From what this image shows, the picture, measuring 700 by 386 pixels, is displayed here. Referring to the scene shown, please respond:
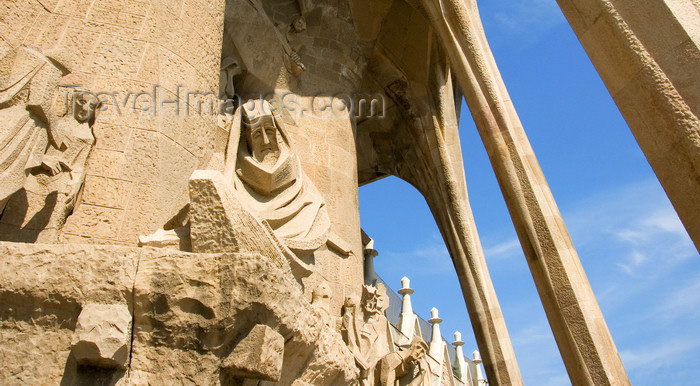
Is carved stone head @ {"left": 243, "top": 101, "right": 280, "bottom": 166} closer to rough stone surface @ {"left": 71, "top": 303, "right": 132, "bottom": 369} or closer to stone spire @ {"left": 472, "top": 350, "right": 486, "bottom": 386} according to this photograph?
rough stone surface @ {"left": 71, "top": 303, "right": 132, "bottom": 369}

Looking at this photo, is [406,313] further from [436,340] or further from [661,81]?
[661,81]

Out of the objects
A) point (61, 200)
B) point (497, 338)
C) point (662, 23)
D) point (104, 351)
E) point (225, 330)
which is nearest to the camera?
point (104, 351)

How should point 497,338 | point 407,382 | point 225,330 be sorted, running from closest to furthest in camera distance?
1. point 225,330
2. point 407,382
3. point 497,338

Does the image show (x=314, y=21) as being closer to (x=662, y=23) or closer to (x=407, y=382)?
(x=407, y=382)

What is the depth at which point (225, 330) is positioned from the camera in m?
1.88

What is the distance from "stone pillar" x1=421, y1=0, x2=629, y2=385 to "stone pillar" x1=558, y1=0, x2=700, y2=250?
2.96 meters

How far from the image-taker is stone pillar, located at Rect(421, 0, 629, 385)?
5.43m

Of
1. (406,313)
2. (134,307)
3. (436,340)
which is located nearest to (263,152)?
(134,307)

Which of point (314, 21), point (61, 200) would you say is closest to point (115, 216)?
point (61, 200)

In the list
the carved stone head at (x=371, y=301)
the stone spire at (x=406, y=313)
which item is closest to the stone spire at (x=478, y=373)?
the stone spire at (x=406, y=313)

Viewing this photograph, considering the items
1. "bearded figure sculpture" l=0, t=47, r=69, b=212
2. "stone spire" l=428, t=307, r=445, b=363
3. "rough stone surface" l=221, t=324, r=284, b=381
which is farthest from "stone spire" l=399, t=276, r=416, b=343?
"rough stone surface" l=221, t=324, r=284, b=381

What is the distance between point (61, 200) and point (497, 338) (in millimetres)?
7390

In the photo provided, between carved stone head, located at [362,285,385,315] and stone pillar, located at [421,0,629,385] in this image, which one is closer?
stone pillar, located at [421,0,629,385]

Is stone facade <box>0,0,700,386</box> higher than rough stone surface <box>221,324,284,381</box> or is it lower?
higher
